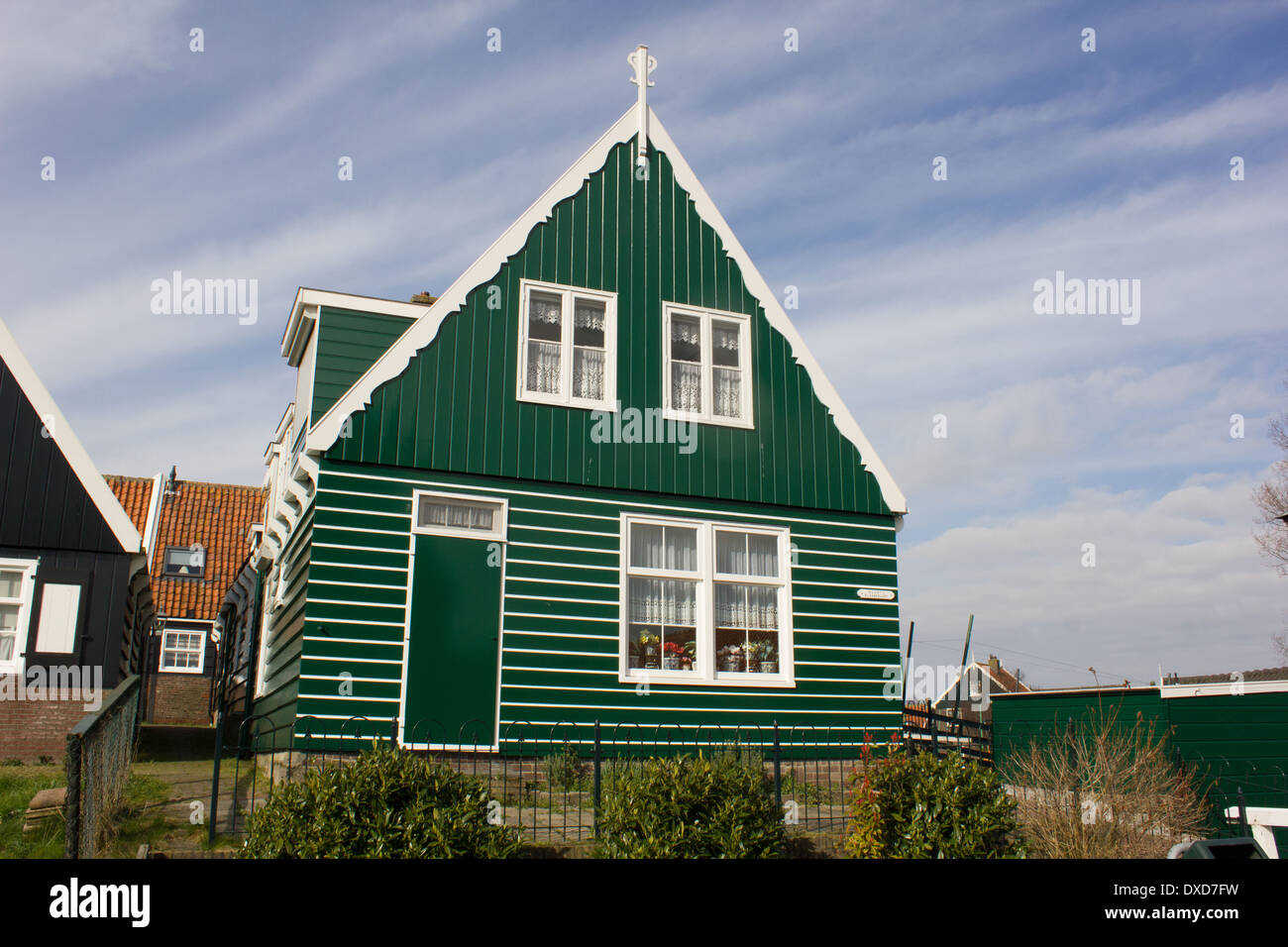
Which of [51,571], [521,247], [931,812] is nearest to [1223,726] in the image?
[931,812]

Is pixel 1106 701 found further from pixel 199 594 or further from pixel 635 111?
pixel 199 594

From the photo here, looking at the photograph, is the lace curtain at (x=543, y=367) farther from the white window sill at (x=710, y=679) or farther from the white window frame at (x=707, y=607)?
the white window sill at (x=710, y=679)

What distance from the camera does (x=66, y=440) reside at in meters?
14.7

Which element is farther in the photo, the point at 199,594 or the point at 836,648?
the point at 199,594

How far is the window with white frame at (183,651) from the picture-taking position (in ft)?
96.9

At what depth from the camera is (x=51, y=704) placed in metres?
13.9

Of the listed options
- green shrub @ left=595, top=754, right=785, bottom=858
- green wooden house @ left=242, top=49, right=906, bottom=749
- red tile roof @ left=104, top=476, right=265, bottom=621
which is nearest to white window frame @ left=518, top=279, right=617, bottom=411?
green wooden house @ left=242, top=49, right=906, bottom=749

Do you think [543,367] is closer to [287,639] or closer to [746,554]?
[746,554]

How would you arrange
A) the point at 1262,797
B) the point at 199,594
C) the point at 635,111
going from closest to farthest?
the point at 1262,797 < the point at 635,111 < the point at 199,594

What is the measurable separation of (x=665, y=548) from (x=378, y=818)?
6.90 m

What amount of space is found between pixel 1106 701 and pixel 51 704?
14355mm

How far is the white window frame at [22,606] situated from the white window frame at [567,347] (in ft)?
24.6
